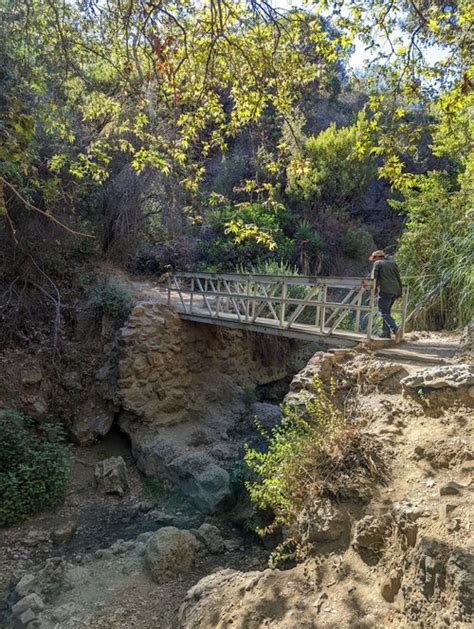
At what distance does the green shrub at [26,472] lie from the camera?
5969 mm

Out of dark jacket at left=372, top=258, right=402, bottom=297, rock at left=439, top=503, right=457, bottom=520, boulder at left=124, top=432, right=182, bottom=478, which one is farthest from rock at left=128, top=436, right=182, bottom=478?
rock at left=439, top=503, right=457, bottom=520

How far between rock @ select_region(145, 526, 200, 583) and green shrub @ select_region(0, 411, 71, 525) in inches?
87.8

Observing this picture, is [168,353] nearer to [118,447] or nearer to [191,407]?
[191,407]

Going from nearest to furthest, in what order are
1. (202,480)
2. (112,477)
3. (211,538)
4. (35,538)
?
(211,538) < (35,538) < (202,480) < (112,477)

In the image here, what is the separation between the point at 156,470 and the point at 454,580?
18.4 feet

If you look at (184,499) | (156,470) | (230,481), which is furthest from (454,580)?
(156,470)

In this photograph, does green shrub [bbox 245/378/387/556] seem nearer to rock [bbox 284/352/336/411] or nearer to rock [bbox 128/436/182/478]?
rock [bbox 284/352/336/411]

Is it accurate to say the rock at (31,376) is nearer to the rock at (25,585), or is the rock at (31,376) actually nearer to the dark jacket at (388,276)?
the rock at (25,585)

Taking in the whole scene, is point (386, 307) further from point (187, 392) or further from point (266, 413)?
point (187, 392)

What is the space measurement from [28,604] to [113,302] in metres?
5.91

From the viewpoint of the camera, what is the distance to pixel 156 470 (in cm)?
718

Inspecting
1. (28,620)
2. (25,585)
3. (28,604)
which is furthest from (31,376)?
(28,620)

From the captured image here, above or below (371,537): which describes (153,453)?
below

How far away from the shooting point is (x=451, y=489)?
116 inches
